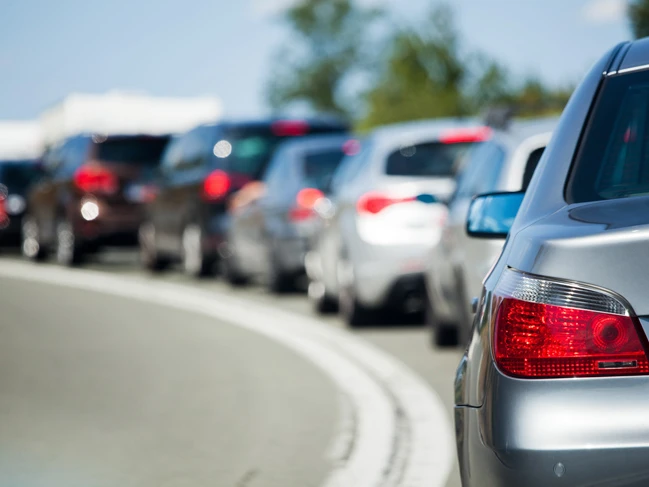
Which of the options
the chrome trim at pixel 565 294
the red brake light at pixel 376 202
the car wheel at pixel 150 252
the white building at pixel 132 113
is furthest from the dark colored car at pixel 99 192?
the white building at pixel 132 113

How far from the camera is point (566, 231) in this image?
3234mm

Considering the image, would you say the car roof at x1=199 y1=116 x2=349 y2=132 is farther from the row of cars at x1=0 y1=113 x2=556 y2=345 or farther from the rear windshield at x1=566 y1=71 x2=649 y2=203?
the rear windshield at x1=566 y1=71 x2=649 y2=203

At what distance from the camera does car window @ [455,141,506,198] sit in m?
7.71

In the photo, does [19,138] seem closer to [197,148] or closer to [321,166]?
[197,148]

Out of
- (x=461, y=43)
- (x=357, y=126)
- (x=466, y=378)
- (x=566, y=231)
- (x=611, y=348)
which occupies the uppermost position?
(x=566, y=231)

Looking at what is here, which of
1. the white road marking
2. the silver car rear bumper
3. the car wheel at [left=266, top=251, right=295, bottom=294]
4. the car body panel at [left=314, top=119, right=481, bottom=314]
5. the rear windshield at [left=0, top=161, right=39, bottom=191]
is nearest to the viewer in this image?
the silver car rear bumper

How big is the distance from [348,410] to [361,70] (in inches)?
4563

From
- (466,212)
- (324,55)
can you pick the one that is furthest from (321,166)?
(324,55)

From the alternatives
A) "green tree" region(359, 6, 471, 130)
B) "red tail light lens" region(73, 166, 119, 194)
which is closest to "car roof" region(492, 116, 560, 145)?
"red tail light lens" region(73, 166, 119, 194)

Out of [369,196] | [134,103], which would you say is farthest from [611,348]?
[134,103]

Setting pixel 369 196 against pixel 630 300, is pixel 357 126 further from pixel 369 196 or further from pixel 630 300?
pixel 630 300

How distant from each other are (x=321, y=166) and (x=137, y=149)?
7352 millimetres

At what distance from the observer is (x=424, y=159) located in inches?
433

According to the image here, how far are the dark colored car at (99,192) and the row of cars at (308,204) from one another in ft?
0.07
